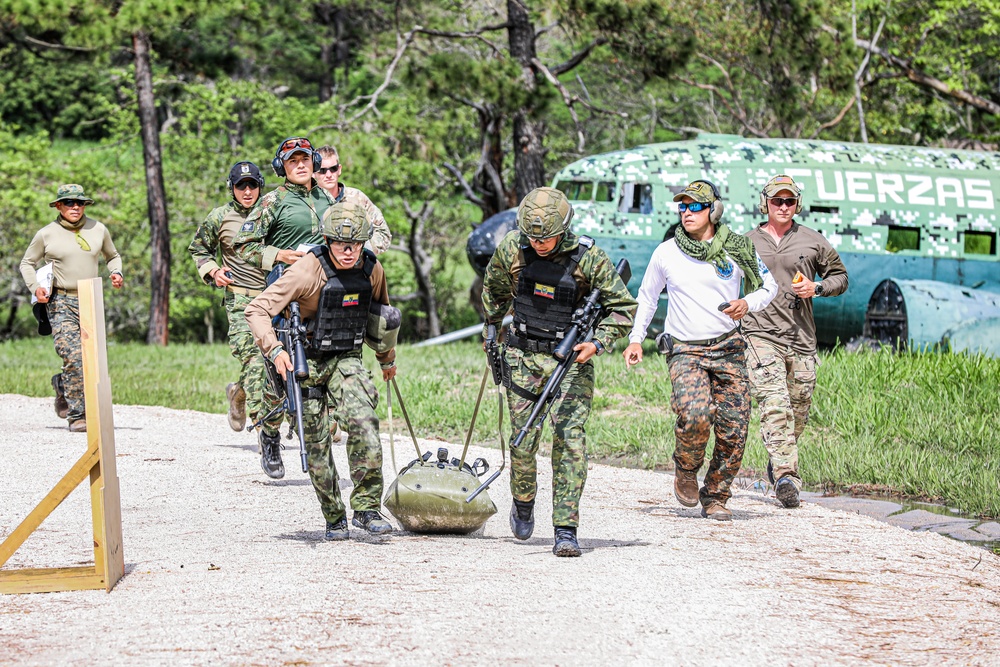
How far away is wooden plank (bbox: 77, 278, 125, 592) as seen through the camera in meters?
5.97

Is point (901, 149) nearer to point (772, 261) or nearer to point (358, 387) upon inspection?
point (772, 261)

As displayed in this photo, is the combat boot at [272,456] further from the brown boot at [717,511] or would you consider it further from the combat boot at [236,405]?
the brown boot at [717,511]

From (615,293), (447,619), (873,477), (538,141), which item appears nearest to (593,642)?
(447,619)

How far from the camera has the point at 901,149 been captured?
18.3 meters

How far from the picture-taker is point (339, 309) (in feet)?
23.4

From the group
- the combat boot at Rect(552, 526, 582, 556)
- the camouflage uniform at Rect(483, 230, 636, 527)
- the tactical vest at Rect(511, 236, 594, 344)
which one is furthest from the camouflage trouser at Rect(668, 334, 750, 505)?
the combat boot at Rect(552, 526, 582, 556)

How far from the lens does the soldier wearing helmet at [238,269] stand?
32.9 feet

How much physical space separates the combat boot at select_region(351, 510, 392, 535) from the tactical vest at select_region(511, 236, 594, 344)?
133 centimetres

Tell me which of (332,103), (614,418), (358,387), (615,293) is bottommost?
(614,418)

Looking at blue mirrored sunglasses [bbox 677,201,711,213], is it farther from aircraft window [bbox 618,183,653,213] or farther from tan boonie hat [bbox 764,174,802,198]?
aircraft window [bbox 618,183,653,213]

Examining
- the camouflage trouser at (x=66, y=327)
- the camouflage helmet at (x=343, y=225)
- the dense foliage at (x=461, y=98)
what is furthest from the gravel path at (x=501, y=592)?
the dense foliage at (x=461, y=98)

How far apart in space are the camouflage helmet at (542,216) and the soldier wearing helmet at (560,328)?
0.08 meters

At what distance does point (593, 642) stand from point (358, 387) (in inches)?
96.2

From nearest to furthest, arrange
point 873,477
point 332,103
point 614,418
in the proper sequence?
point 873,477
point 614,418
point 332,103
